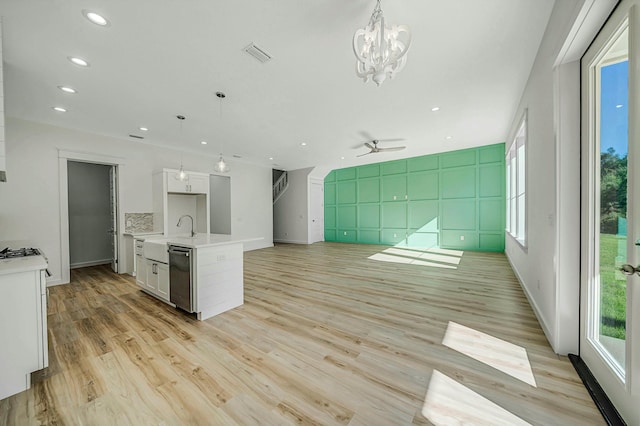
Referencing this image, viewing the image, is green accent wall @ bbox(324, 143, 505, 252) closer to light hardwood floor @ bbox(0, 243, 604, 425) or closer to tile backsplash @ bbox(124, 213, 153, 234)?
light hardwood floor @ bbox(0, 243, 604, 425)

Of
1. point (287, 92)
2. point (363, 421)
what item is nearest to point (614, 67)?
point (363, 421)

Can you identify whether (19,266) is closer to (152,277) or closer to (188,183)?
(152,277)

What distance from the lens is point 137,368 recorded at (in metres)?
1.90

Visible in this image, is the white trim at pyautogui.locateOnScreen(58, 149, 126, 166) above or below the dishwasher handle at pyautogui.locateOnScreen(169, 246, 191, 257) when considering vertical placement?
above

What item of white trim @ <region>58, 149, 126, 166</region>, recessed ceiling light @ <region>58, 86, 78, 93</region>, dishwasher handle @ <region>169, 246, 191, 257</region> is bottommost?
dishwasher handle @ <region>169, 246, 191, 257</region>

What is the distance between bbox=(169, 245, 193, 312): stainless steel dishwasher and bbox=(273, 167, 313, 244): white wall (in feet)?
20.6

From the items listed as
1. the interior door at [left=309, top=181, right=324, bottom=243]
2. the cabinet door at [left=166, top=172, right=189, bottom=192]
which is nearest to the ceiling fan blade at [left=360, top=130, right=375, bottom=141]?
the interior door at [left=309, top=181, right=324, bottom=243]

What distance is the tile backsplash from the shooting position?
5.14m

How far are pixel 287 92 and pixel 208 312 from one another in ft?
10.4

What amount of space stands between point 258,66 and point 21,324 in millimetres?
3146

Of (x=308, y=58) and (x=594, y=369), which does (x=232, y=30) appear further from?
(x=594, y=369)

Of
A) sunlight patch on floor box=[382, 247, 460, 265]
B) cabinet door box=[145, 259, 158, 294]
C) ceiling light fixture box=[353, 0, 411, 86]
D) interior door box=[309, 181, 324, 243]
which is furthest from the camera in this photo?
interior door box=[309, 181, 324, 243]

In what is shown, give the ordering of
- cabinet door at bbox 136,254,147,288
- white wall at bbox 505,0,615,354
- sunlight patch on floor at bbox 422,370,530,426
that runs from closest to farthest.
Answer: sunlight patch on floor at bbox 422,370,530,426
white wall at bbox 505,0,615,354
cabinet door at bbox 136,254,147,288

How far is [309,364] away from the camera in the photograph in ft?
6.28
